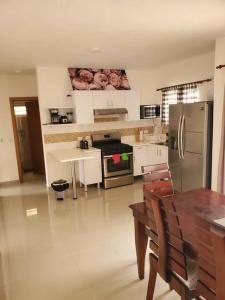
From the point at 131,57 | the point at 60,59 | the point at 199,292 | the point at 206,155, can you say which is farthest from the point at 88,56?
the point at 199,292

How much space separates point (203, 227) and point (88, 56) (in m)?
3.69

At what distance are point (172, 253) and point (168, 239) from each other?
10 centimetres

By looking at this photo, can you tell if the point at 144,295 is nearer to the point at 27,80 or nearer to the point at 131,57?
the point at 131,57

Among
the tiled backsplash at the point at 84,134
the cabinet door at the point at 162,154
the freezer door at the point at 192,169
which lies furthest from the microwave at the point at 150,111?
the freezer door at the point at 192,169

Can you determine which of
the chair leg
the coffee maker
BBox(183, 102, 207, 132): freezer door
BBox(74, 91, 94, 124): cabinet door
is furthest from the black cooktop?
the chair leg

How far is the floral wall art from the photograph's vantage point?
514 cm

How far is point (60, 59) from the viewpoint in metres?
4.29

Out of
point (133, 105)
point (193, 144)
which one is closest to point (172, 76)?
point (133, 105)

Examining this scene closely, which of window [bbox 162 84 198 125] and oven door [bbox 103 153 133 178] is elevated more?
window [bbox 162 84 198 125]

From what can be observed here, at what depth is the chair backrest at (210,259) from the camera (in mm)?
1086

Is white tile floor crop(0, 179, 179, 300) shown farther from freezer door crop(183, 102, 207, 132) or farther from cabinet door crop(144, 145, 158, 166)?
freezer door crop(183, 102, 207, 132)

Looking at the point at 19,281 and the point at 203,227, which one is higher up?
the point at 203,227

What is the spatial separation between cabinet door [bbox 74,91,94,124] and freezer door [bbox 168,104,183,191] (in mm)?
1727

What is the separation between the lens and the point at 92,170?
504 centimetres
